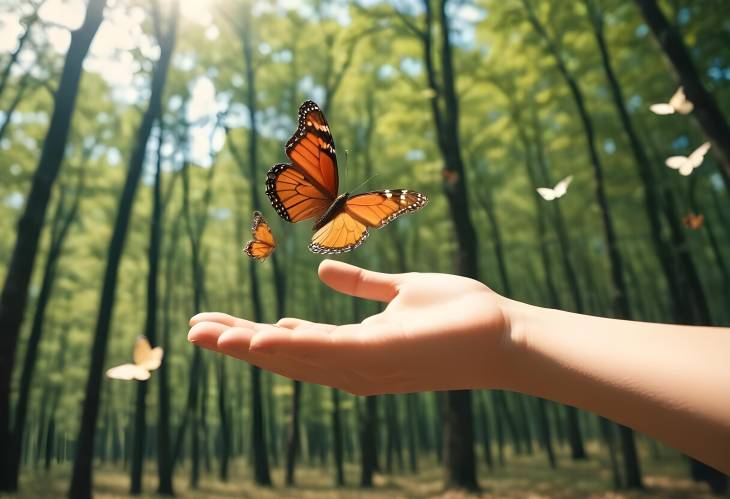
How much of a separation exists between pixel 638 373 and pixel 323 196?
2.64m

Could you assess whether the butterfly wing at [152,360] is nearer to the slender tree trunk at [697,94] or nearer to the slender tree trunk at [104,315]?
the slender tree trunk at [697,94]

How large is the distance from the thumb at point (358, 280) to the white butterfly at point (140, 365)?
64.4 inches

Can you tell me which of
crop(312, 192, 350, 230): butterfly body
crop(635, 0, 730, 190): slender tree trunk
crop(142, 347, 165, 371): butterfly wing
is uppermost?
crop(635, 0, 730, 190): slender tree trunk

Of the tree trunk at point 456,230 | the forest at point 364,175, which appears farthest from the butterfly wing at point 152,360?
the tree trunk at point 456,230

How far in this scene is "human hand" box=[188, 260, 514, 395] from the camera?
2.03 meters

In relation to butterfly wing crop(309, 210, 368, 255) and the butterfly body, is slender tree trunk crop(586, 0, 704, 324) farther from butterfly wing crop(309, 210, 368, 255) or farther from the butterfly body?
the butterfly body

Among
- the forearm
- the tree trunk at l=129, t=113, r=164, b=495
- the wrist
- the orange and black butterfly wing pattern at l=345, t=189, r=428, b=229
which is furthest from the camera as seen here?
the tree trunk at l=129, t=113, r=164, b=495

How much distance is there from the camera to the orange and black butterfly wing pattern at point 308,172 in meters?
3.72

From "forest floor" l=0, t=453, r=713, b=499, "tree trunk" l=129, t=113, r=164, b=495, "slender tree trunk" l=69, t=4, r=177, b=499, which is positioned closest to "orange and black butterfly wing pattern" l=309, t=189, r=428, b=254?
"forest floor" l=0, t=453, r=713, b=499

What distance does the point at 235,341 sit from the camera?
6.92 feet

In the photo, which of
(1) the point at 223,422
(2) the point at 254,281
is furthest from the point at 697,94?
(1) the point at 223,422

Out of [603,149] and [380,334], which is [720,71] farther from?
[380,334]

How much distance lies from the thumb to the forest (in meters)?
4.30

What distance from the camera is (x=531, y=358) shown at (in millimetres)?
2195
